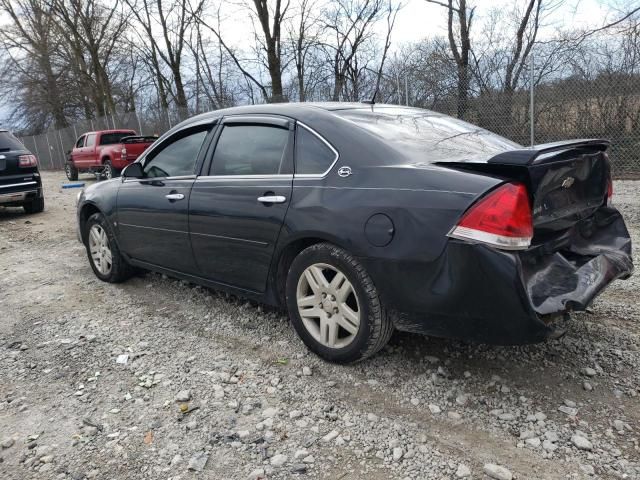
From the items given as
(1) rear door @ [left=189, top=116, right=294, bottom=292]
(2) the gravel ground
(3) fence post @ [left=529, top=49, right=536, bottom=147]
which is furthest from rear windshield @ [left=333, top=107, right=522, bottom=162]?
(3) fence post @ [left=529, top=49, right=536, bottom=147]

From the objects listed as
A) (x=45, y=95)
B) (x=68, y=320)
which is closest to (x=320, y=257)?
(x=68, y=320)

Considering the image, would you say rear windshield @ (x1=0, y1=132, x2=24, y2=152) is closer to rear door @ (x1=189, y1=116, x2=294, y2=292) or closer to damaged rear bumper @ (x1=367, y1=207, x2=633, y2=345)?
rear door @ (x1=189, y1=116, x2=294, y2=292)

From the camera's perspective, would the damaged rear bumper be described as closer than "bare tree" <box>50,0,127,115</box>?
Yes

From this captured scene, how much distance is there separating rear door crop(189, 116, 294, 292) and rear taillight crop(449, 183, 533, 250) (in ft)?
3.80

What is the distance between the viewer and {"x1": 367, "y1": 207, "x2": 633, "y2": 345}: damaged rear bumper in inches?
91.0

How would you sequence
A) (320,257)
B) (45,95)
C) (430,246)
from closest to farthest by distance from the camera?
(430,246), (320,257), (45,95)

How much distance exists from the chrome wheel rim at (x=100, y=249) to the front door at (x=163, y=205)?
1.17 feet

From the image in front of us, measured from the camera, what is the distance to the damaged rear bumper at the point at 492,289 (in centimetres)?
231

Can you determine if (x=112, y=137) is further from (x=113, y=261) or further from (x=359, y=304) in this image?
(x=359, y=304)

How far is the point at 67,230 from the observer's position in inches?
321

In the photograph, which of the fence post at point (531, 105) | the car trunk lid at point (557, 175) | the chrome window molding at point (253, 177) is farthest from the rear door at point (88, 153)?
the car trunk lid at point (557, 175)

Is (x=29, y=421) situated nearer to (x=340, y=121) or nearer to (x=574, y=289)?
(x=340, y=121)

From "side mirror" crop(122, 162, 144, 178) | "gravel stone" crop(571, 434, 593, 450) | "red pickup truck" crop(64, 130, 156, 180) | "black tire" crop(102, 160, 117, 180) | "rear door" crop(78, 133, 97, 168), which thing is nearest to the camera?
"gravel stone" crop(571, 434, 593, 450)

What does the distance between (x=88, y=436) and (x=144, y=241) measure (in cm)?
205
